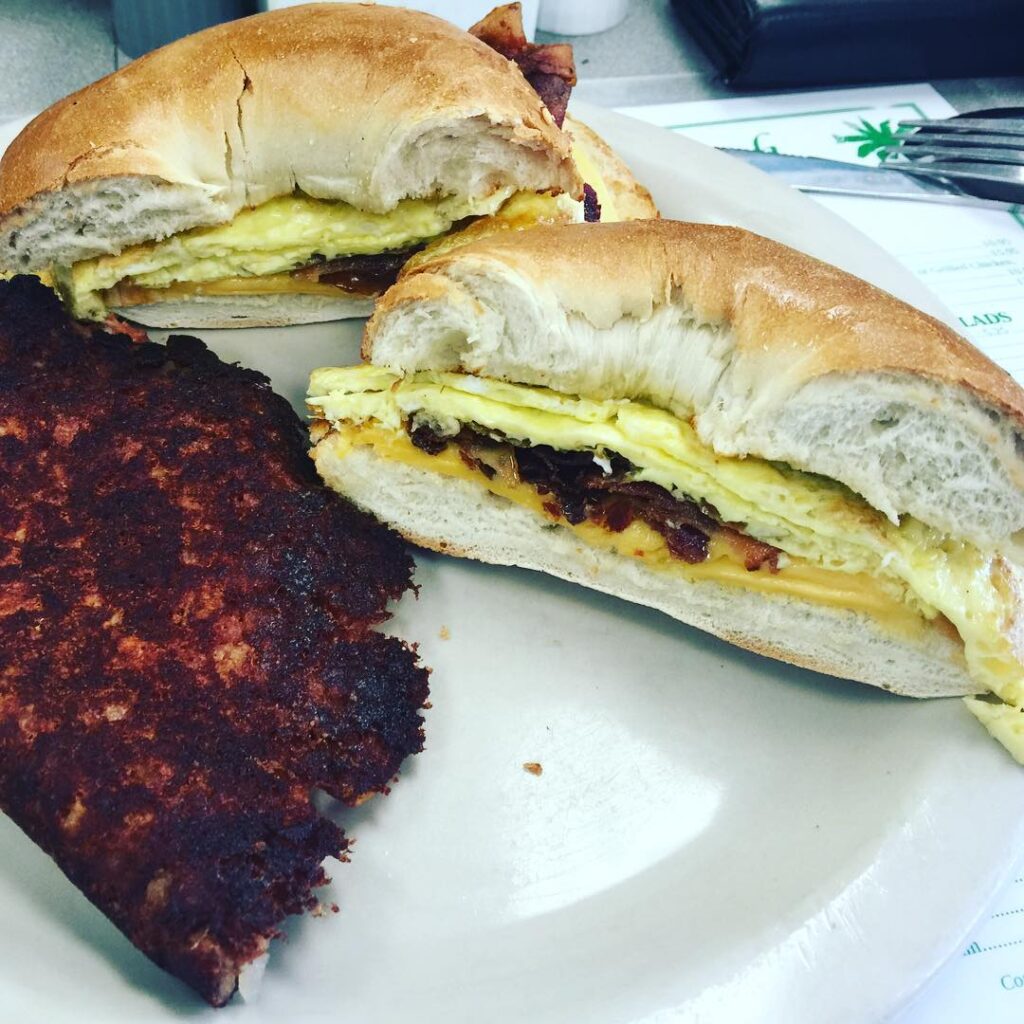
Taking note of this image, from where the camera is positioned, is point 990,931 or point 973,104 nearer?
point 990,931

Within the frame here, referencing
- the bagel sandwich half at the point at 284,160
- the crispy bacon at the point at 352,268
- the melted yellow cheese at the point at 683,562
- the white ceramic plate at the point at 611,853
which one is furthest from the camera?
the crispy bacon at the point at 352,268

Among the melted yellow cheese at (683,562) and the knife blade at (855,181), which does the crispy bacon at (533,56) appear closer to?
the knife blade at (855,181)

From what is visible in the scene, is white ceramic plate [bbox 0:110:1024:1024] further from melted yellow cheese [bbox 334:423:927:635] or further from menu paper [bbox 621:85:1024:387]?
menu paper [bbox 621:85:1024:387]

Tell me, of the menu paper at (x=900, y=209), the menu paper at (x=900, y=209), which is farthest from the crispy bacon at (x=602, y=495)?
the menu paper at (x=900, y=209)

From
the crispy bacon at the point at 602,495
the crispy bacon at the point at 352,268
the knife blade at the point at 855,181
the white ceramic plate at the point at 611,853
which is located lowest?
the white ceramic plate at the point at 611,853

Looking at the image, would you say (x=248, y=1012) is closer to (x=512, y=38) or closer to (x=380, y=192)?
(x=380, y=192)

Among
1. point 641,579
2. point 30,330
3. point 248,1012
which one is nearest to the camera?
point 248,1012

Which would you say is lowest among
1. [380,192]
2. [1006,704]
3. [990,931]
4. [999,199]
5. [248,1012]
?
[990,931]

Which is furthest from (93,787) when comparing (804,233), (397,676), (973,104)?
(973,104)
